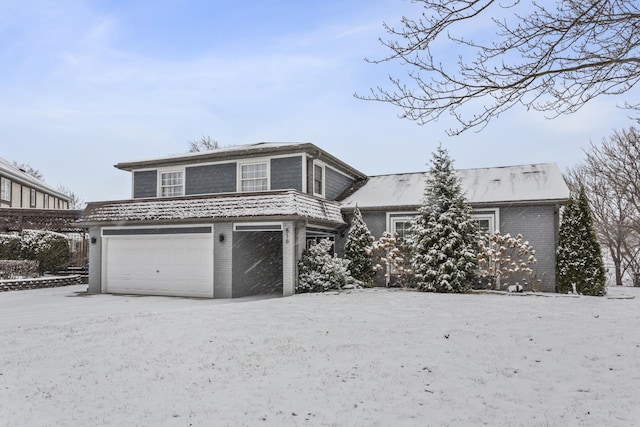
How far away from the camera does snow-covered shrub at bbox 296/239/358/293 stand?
1568 cm

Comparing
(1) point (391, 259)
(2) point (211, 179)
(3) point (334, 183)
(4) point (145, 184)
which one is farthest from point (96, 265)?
(1) point (391, 259)

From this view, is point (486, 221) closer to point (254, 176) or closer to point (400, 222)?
point (400, 222)

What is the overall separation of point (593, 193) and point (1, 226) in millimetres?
33804

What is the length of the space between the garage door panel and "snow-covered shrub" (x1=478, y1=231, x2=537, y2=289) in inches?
377

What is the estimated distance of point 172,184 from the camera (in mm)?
19969

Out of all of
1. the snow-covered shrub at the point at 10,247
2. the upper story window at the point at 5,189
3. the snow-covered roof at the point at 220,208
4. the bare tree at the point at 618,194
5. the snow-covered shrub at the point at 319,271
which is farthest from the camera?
the upper story window at the point at 5,189

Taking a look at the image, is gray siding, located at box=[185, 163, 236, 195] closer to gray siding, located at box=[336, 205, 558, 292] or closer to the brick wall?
the brick wall

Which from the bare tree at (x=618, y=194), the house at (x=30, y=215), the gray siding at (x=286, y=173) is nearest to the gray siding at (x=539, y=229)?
the gray siding at (x=286, y=173)

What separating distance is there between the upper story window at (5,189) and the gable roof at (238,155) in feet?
55.3

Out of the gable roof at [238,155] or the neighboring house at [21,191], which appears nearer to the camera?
the gable roof at [238,155]

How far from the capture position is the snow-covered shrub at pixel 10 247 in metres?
21.4

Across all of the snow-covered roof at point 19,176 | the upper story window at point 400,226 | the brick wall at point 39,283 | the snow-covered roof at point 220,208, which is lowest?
the brick wall at point 39,283

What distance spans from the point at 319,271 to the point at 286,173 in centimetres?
402

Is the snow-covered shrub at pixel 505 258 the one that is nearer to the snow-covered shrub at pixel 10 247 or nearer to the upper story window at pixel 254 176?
the upper story window at pixel 254 176
